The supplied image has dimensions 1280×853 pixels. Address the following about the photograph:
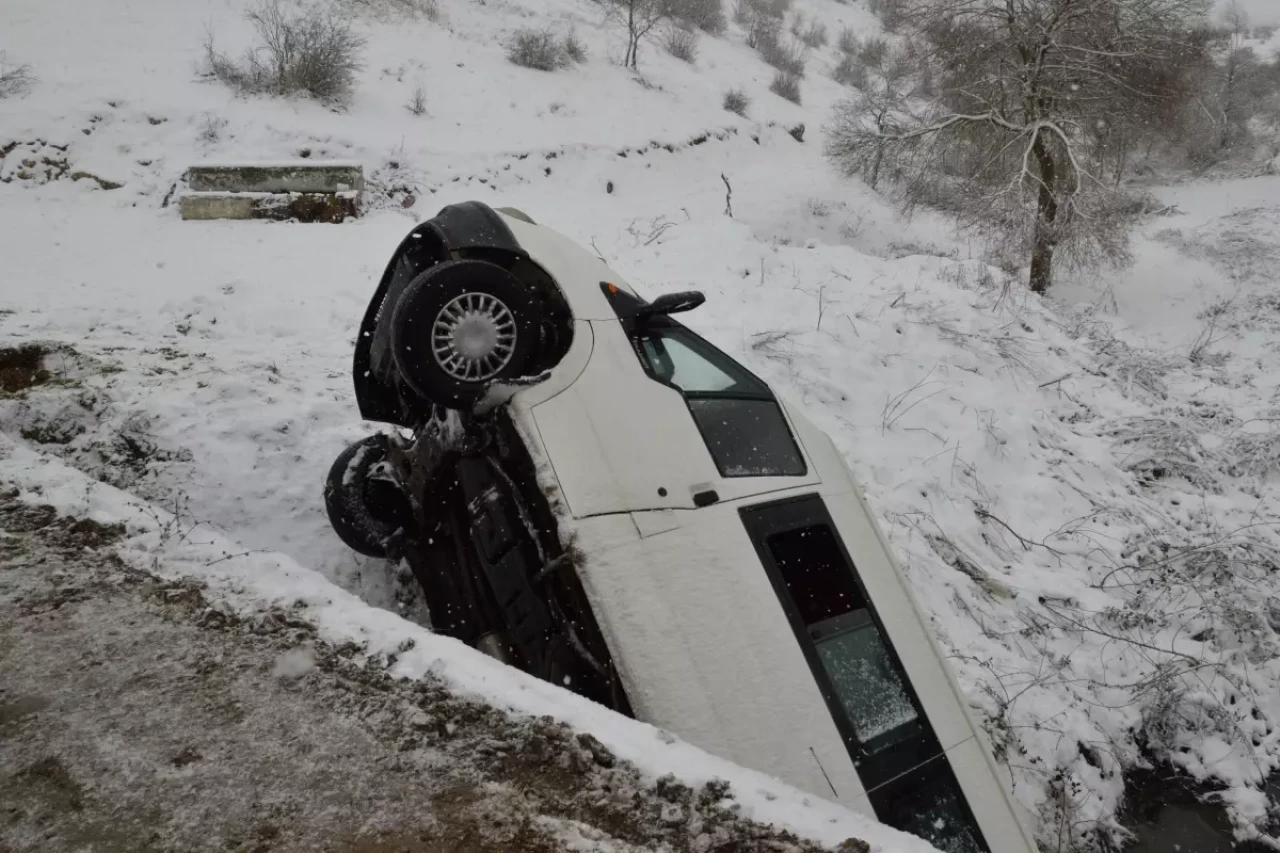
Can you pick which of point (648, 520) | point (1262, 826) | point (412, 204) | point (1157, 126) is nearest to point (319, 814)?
point (648, 520)

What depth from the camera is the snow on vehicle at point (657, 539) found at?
8.03 feet

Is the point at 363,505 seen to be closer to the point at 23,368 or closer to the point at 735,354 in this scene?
the point at 23,368

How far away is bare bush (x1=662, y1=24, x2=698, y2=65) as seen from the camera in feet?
64.2

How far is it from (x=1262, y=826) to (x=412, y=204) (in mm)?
10379

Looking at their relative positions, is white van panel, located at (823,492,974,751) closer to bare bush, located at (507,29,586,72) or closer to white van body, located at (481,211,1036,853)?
white van body, located at (481,211,1036,853)

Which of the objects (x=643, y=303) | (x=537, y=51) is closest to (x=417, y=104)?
(x=537, y=51)

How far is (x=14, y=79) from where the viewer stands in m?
9.14

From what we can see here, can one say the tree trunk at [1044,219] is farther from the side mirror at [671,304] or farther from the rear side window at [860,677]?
the rear side window at [860,677]

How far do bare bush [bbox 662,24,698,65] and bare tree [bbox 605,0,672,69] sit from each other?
1.51 ft

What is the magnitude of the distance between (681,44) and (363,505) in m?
19.6

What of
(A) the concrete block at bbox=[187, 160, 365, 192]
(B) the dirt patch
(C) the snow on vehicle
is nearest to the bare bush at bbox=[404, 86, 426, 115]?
(A) the concrete block at bbox=[187, 160, 365, 192]

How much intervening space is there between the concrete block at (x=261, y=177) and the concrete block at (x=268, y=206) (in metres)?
0.10

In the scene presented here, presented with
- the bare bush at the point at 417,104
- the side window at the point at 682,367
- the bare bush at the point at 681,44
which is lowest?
the side window at the point at 682,367

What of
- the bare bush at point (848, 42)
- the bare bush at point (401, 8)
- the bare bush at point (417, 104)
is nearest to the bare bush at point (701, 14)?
the bare bush at point (848, 42)
